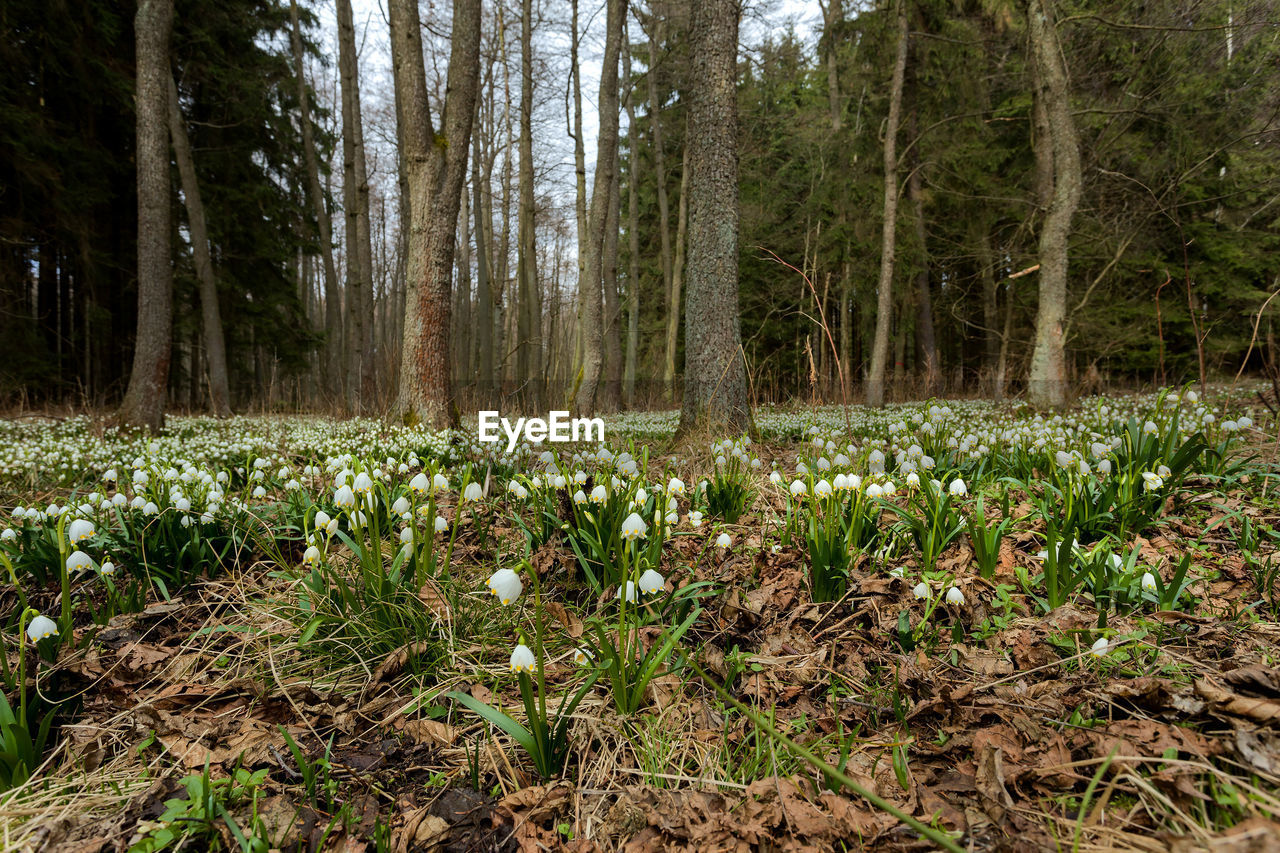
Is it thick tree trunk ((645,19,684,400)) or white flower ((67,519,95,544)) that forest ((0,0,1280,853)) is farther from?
thick tree trunk ((645,19,684,400))

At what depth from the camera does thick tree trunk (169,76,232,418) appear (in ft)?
37.8

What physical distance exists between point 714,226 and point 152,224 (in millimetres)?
7749

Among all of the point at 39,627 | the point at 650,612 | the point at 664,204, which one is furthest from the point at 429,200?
the point at 664,204

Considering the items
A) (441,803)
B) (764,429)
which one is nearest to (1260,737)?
(441,803)

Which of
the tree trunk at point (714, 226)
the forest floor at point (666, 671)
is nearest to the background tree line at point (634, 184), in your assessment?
the tree trunk at point (714, 226)

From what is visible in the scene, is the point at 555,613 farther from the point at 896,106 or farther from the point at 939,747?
the point at 896,106

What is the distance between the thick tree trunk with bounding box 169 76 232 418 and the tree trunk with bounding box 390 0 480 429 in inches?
267

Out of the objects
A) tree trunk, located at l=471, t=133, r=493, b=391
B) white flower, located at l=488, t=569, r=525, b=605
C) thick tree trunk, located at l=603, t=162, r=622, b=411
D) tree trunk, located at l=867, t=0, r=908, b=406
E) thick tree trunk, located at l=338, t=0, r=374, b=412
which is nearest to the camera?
white flower, located at l=488, t=569, r=525, b=605

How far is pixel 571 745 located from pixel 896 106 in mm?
13464

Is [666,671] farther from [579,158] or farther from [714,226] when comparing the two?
[579,158]

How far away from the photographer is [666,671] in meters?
1.99

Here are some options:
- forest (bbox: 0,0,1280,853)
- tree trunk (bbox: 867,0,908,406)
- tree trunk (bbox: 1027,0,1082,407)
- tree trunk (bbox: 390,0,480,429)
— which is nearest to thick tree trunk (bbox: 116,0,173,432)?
forest (bbox: 0,0,1280,853)

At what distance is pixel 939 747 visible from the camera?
159 cm

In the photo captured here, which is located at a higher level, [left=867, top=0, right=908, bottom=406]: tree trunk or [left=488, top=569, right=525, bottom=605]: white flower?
[left=867, top=0, right=908, bottom=406]: tree trunk
